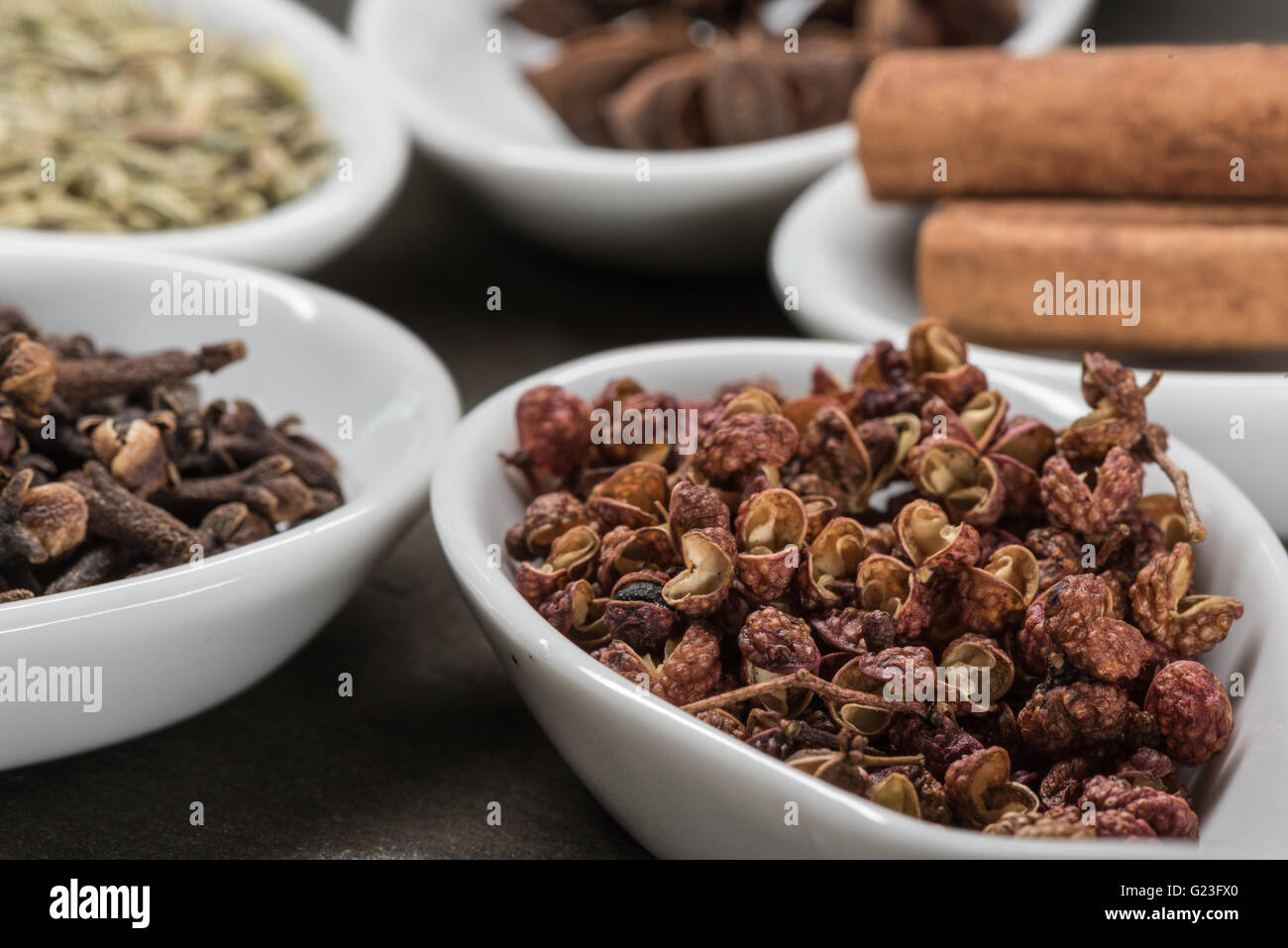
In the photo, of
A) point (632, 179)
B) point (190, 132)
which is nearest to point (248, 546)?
point (632, 179)

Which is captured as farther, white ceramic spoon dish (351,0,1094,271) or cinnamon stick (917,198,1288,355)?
white ceramic spoon dish (351,0,1094,271)

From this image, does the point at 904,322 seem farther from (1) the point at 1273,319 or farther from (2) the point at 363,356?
(2) the point at 363,356

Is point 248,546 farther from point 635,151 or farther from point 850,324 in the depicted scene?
point 635,151

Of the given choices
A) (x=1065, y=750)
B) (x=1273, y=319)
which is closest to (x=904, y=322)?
(x=1273, y=319)

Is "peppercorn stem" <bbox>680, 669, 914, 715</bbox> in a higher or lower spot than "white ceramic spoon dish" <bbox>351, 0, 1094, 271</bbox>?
lower

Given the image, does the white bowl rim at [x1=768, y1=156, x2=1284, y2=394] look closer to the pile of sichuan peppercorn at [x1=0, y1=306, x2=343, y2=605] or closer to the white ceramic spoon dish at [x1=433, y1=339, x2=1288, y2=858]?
the white ceramic spoon dish at [x1=433, y1=339, x2=1288, y2=858]

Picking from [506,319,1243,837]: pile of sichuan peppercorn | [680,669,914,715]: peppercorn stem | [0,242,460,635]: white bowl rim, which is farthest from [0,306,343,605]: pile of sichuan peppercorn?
[680,669,914,715]: peppercorn stem

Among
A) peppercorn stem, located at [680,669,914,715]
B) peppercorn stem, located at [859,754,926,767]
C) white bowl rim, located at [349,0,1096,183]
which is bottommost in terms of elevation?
peppercorn stem, located at [859,754,926,767]

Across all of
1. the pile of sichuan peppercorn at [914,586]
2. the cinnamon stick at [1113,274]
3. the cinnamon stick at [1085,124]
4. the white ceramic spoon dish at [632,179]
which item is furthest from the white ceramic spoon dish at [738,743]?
the white ceramic spoon dish at [632,179]
